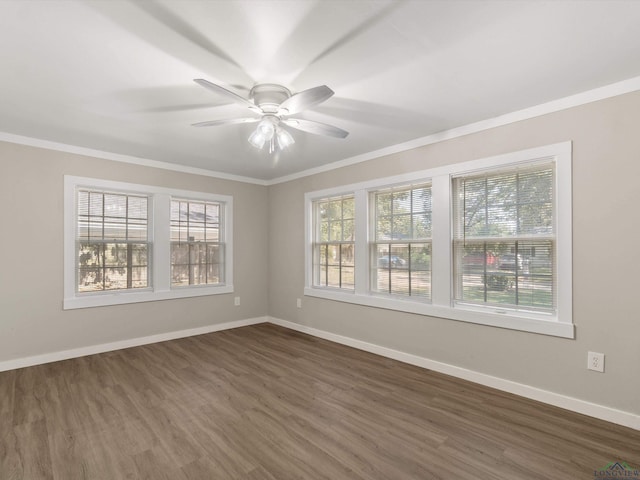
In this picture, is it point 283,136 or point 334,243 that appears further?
point 334,243

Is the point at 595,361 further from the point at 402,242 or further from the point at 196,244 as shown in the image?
the point at 196,244

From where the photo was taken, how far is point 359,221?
4.30 metres

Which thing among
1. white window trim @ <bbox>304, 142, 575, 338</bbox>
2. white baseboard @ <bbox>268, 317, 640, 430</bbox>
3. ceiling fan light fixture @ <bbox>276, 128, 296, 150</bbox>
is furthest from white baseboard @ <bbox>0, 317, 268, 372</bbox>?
ceiling fan light fixture @ <bbox>276, 128, 296, 150</bbox>

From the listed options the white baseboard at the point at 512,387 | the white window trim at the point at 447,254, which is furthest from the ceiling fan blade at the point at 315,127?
the white baseboard at the point at 512,387

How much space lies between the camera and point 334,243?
15.6ft

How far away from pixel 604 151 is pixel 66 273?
5511 millimetres

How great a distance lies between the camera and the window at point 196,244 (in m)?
4.86

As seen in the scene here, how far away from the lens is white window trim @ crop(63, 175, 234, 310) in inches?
153

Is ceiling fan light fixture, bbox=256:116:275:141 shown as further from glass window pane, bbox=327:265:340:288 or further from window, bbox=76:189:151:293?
window, bbox=76:189:151:293

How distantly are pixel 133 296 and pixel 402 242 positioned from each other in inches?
141

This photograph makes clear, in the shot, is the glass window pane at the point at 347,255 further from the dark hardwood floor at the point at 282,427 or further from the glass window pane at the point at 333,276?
the dark hardwood floor at the point at 282,427

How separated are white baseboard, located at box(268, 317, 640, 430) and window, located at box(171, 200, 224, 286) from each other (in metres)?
2.32

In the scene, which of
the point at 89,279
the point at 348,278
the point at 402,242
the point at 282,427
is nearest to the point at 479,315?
the point at 402,242

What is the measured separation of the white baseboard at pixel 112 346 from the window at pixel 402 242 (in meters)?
2.55
